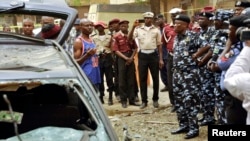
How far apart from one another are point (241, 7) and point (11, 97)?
9.99 feet

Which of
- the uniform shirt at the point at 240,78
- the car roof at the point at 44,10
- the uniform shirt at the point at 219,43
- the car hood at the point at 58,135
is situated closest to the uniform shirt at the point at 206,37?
the uniform shirt at the point at 219,43

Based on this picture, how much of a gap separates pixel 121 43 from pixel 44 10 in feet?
18.0

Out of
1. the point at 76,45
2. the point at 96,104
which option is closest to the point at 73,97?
the point at 96,104

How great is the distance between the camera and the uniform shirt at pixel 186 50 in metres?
6.23

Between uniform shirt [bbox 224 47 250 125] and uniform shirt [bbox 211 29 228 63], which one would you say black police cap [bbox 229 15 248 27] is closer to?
uniform shirt [bbox 224 47 250 125]

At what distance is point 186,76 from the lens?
20.4 ft

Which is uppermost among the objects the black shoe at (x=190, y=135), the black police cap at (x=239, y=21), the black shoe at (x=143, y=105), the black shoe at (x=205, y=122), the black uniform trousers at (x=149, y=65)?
the black police cap at (x=239, y=21)

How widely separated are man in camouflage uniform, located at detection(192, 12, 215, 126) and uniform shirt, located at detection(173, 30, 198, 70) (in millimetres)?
76

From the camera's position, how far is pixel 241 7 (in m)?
5.46

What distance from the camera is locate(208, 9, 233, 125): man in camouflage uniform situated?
5184 mm

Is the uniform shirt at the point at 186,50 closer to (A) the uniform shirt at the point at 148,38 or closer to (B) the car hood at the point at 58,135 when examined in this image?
(A) the uniform shirt at the point at 148,38

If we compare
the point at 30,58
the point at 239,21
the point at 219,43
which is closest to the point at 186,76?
the point at 219,43

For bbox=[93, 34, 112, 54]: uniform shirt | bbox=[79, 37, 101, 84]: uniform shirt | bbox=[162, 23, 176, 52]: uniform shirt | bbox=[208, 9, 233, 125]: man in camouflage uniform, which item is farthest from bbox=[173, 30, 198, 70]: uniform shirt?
bbox=[93, 34, 112, 54]: uniform shirt

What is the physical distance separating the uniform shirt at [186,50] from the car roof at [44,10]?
110 inches
